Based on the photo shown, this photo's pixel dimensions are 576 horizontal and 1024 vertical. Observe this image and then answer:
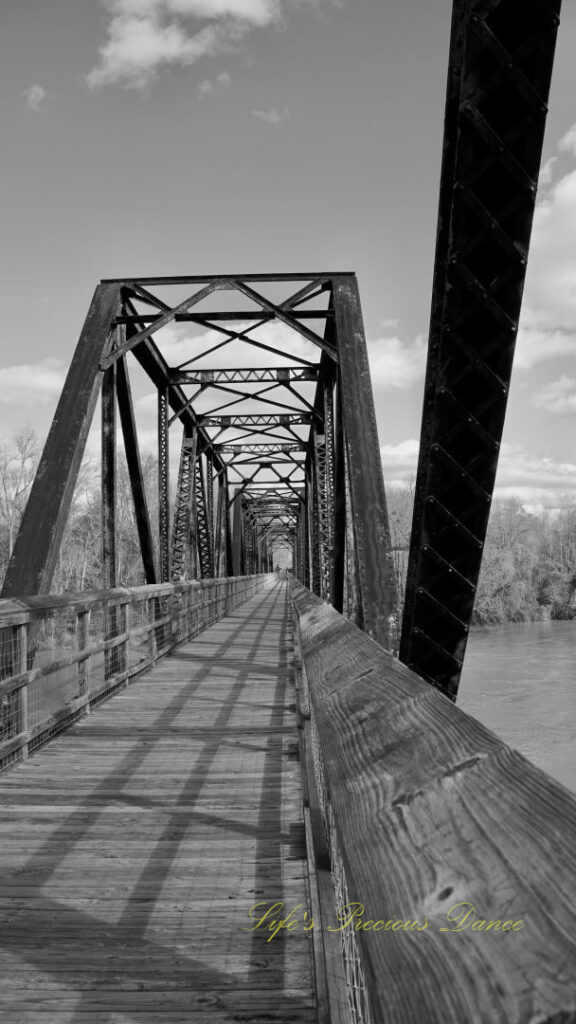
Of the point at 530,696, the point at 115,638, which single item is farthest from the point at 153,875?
the point at 530,696

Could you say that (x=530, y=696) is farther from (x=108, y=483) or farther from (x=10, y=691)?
(x=10, y=691)

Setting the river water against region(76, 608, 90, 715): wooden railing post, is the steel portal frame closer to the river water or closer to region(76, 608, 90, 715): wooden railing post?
region(76, 608, 90, 715): wooden railing post

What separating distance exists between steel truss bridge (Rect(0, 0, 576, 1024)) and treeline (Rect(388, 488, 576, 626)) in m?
32.2

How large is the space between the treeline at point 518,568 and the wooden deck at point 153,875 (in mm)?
33249

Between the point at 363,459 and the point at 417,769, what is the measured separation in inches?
207

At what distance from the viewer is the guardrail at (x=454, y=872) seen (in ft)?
1.70

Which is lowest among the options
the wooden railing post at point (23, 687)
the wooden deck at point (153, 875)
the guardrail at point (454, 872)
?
the wooden deck at point (153, 875)

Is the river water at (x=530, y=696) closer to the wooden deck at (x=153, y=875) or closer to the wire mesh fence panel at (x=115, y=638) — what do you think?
the wire mesh fence panel at (x=115, y=638)

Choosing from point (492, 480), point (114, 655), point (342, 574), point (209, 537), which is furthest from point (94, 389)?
point (209, 537)

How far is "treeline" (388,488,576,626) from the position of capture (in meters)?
55.0

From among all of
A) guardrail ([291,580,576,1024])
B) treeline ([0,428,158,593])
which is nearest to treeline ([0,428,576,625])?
treeline ([0,428,158,593])

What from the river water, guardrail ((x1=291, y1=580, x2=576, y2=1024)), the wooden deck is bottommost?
the river water

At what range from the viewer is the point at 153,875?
2955 mm

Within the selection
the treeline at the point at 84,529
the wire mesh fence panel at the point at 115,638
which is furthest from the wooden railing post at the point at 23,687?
the treeline at the point at 84,529
